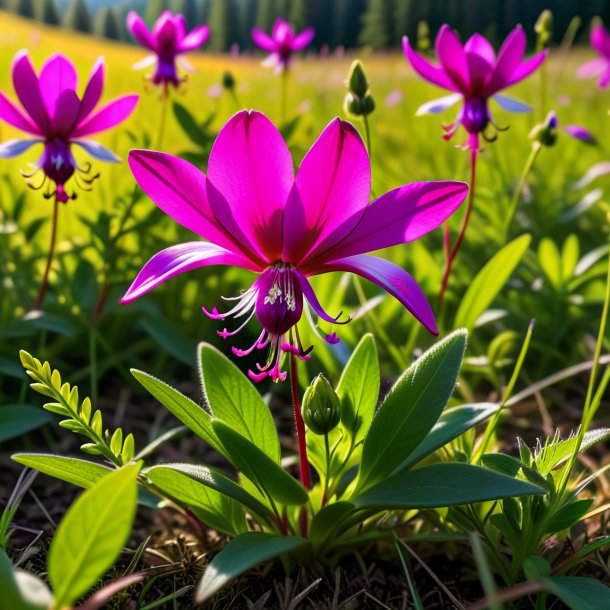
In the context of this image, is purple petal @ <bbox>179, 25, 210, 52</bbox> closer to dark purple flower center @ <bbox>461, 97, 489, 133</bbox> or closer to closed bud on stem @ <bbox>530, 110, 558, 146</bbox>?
dark purple flower center @ <bbox>461, 97, 489, 133</bbox>

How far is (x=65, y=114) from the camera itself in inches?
68.7

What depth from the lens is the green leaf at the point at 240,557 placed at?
111 centimetres

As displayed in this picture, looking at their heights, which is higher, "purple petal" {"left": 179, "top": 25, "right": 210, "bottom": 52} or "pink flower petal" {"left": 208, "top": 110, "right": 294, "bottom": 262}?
"purple petal" {"left": 179, "top": 25, "right": 210, "bottom": 52}

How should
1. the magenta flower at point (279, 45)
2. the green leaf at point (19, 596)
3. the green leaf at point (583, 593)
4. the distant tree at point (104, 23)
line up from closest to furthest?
the green leaf at point (19, 596)
the green leaf at point (583, 593)
the magenta flower at point (279, 45)
the distant tree at point (104, 23)

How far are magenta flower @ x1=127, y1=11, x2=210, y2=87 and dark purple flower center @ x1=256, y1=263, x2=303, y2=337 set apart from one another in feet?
4.95

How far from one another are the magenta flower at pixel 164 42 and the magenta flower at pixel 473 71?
39.2 inches

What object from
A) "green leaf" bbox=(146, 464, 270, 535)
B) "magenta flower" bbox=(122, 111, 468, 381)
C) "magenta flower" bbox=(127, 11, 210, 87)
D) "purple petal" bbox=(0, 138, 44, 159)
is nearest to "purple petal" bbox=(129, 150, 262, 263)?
"magenta flower" bbox=(122, 111, 468, 381)

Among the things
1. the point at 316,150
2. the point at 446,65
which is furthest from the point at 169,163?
the point at 446,65

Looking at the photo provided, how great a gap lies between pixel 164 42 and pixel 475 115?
3.79ft

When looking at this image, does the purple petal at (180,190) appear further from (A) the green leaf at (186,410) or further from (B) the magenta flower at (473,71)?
(B) the magenta flower at (473,71)

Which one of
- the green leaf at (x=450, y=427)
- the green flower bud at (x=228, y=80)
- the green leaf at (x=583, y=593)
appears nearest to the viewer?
the green leaf at (x=583, y=593)

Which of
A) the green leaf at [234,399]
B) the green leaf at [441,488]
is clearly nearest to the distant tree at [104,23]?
the green leaf at [234,399]

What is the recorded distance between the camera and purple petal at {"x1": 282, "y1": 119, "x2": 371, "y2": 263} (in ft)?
3.62

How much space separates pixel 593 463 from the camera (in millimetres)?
2141
